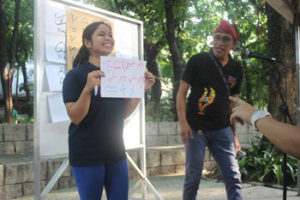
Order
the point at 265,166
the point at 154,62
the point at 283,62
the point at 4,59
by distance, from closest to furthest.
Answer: the point at 265,166, the point at 283,62, the point at 4,59, the point at 154,62

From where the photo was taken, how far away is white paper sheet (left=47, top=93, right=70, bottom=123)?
332cm

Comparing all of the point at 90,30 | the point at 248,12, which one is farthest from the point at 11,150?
the point at 248,12

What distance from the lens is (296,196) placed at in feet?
16.1

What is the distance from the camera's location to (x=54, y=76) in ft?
11.0

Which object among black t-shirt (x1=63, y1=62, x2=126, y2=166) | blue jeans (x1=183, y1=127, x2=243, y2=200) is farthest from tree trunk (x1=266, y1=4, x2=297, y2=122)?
black t-shirt (x1=63, y1=62, x2=126, y2=166)

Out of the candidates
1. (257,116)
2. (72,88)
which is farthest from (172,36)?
(257,116)

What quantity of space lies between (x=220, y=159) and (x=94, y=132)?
141 centimetres

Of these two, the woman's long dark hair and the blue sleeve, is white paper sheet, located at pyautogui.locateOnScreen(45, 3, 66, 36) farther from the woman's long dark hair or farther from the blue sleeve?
the blue sleeve

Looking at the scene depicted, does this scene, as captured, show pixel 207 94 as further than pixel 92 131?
Yes

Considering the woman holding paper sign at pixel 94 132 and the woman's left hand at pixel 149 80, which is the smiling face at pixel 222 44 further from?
the woman holding paper sign at pixel 94 132

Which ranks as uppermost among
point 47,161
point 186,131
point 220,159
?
point 186,131

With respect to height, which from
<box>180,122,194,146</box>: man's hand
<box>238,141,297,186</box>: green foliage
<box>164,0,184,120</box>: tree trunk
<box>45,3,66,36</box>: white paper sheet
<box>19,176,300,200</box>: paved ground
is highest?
<box>164,0,184,120</box>: tree trunk

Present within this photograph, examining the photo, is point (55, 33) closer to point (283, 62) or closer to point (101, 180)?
point (101, 180)

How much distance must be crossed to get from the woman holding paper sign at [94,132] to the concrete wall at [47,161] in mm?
2773
